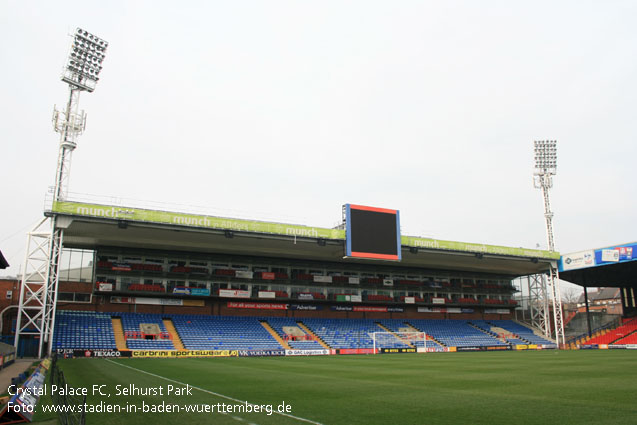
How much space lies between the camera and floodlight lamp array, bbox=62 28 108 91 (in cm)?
3919

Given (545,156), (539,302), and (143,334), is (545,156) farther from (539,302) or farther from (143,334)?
(143,334)

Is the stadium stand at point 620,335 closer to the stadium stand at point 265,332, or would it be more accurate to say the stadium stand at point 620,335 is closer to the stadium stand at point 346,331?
the stadium stand at point 265,332

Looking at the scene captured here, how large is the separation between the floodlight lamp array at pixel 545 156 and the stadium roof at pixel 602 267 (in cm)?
1164

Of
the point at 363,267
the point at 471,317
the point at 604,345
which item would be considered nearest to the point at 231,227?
the point at 363,267

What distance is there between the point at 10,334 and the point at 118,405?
3705 centimetres

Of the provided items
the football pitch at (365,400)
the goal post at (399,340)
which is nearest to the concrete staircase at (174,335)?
the goal post at (399,340)

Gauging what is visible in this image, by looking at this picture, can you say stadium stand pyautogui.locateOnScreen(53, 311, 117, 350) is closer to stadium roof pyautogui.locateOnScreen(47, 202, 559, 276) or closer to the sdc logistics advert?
stadium roof pyautogui.locateOnScreen(47, 202, 559, 276)

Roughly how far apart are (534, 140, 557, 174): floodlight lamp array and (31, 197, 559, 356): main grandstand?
11.7m

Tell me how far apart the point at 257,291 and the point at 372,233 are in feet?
49.4

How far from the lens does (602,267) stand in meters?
54.4

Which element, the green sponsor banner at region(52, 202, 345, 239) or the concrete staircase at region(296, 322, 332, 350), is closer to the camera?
the green sponsor banner at region(52, 202, 345, 239)

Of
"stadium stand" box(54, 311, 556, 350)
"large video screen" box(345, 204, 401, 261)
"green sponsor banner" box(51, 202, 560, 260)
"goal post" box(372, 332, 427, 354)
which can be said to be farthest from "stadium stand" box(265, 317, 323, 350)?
"green sponsor banner" box(51, 202, 560, 260)

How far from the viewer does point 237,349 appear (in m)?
42.8

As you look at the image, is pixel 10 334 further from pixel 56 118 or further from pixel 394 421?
pixel 394 421
